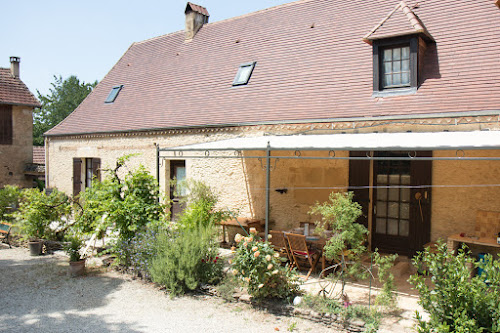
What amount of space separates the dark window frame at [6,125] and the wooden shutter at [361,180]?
1526 cm

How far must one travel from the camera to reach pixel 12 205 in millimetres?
10586

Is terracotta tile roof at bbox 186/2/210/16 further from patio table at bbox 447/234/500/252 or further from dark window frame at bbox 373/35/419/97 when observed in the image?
patio table at bbox 447/234/500/252

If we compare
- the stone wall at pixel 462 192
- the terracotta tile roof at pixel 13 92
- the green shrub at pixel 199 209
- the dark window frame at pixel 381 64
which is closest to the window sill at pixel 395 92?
the dark window frame at pixel 381 64

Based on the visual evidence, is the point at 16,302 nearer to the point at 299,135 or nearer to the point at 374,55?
the point at 299,135

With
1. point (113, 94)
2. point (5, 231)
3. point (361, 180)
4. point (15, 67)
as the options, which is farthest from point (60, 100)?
point (361, 180)

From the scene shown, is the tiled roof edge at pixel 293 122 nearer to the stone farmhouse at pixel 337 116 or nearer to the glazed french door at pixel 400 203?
the stone farmhouse at pixel 337 116

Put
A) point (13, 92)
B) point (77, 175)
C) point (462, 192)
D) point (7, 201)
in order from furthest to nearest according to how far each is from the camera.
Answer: point (13, 92) → point (77, 175) → point (7, 201) → point (462, 192)

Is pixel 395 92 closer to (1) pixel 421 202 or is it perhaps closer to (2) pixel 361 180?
(2) pixel 361 180

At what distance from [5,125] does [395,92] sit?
16184 millimetres

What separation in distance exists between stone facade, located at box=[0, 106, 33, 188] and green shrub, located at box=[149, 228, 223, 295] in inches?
531

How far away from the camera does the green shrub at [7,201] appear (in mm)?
10266

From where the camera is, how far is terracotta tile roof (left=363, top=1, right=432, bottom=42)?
7.89 m

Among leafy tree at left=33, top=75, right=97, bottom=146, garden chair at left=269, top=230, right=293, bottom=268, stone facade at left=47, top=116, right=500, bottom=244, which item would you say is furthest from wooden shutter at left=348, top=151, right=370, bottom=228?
leafy tree at left=33, top=75, right=97, bottom=146

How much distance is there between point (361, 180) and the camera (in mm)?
8328
